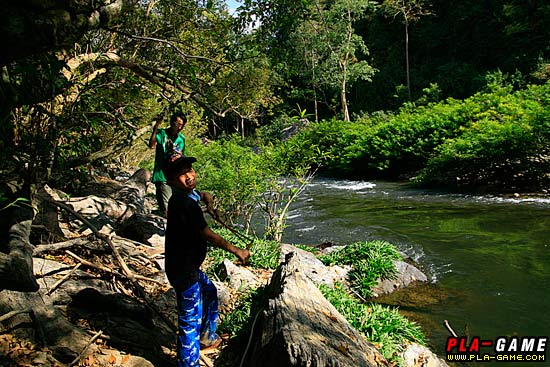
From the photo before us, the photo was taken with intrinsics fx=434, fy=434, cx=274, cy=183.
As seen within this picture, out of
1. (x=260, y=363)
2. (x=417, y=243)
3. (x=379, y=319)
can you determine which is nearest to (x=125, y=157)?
(x=417, y=243)

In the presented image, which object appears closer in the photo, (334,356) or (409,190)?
(334,356)

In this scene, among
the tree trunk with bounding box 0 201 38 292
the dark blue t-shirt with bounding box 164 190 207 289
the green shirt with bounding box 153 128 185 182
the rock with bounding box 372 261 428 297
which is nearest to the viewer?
the tree trunk with bounding box 0 201 38 292

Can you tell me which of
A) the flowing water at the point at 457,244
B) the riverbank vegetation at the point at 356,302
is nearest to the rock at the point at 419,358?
the riverbank vegetation at the point at 356,302

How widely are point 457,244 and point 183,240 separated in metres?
7.47

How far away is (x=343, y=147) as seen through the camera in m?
23.4

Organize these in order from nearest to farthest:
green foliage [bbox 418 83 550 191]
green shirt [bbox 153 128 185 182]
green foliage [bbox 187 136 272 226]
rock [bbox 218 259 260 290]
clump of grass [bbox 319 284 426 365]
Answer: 1. clump of grass [bbox 319 284 426 365]
2. rock [bbox 218 259 260 290]
3. green shirt [bbox 153 128 185 182]
4. green foliage [bbox 187 136 272 226]
5. green foliage [bbox 418 83 550 191]

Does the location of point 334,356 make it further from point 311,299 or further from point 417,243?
point 417,243

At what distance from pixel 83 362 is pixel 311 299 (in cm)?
174

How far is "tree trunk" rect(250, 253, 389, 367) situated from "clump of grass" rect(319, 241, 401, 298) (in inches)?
128

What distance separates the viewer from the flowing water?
19.0 ft

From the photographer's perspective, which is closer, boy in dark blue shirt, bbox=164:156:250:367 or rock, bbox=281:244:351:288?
boy in dark blue shirt, bbox=164:156:250:367

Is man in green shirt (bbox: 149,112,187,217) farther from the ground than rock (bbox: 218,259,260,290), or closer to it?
farther from the ground

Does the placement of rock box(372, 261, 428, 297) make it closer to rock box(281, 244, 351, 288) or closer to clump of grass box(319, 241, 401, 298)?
clump of grass box(319, 241, 401, 298)

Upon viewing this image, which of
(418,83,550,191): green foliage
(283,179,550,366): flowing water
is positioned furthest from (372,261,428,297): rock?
(418,83,550,191): green foliage
